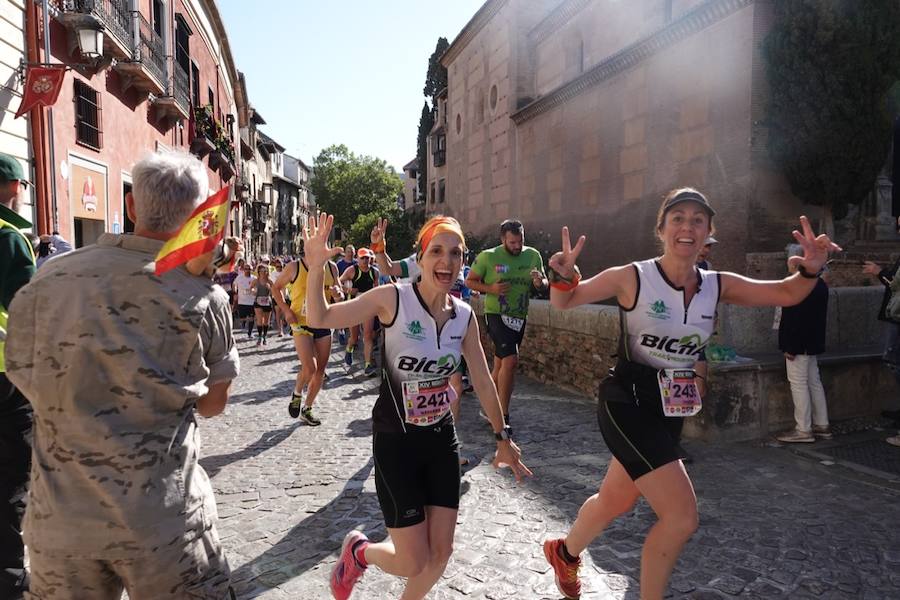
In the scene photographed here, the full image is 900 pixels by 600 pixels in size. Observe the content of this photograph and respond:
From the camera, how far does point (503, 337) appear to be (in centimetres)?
641

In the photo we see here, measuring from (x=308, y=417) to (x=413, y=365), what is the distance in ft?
14.5

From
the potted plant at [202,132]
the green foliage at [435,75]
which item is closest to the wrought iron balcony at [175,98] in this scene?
the potted plant at [202,132]

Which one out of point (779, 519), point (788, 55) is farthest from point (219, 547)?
point (788, 55)

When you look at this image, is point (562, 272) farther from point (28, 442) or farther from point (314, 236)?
point (28, 442)

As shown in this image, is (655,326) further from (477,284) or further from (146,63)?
(146,63)

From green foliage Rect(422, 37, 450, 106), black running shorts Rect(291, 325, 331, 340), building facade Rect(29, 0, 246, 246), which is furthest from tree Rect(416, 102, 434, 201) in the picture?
black running shorts Rect(291, 325, 331, 340)

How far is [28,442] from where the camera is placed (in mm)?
2918

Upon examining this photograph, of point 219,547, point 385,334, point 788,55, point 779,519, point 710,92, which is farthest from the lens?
point 710,92

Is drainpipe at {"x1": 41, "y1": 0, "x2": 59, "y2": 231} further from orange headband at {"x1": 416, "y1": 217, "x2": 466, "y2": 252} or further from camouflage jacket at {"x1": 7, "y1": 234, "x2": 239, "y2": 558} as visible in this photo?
camouflage jacket at {"x1": 7, "y1": 234, "x2": 239, "y2": 558}

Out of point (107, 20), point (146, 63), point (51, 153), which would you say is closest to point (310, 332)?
point (51, 153)

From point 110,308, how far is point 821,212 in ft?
43.7

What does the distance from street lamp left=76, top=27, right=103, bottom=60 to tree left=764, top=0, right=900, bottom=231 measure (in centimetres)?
1176

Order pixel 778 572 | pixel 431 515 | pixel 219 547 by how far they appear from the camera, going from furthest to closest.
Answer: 1. pixel 778 572
2. pixel 431 515
3. pixel 219 547

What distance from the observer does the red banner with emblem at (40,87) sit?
31.4ft
